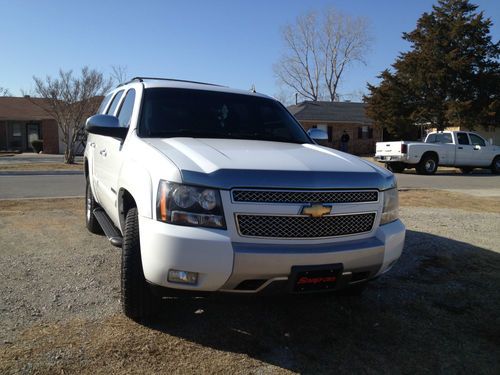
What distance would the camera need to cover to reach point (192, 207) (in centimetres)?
307

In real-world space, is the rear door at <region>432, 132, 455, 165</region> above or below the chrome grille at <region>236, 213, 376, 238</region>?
above

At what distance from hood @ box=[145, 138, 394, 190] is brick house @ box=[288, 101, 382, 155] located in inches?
1331

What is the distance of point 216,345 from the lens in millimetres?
3422

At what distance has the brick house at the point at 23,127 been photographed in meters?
37.9

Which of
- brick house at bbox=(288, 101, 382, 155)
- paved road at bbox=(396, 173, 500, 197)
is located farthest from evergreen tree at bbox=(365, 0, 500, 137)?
paved road at bbox=(396, 173, 500, 197)

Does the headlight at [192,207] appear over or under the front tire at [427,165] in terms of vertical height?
over

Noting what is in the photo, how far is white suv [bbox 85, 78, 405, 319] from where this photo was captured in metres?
3.04

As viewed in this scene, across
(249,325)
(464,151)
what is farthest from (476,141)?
(249,325)

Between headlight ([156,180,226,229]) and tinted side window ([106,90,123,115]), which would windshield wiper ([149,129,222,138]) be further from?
tinted side window ([106,90,123,115])

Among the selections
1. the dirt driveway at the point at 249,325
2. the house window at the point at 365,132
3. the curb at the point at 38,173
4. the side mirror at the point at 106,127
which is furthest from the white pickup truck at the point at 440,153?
the side mirror at the point at 106,127

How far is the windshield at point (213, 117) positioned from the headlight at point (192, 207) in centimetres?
122

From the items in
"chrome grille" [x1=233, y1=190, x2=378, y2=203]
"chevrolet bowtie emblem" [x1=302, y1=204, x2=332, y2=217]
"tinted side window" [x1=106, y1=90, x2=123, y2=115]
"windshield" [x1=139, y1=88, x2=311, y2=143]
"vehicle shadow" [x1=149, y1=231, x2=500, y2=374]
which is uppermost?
"tinted side window" [x1=106, y1=90, x2=123, y2=115]

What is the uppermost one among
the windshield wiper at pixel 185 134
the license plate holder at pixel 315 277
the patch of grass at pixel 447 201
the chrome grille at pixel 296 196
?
the windshield wiper at pixel 185 134

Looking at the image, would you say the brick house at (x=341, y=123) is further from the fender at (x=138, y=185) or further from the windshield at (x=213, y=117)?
the fender at (x=138, y=185)
